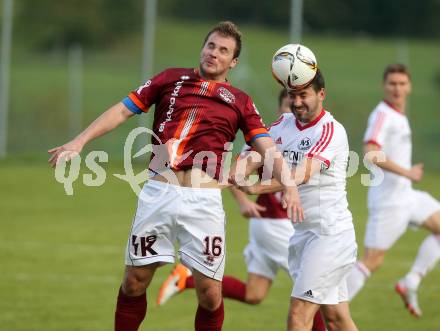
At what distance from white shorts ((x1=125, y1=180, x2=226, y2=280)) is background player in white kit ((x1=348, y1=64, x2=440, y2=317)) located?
11.0 feet

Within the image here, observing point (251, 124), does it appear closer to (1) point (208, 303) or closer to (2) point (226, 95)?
(2) point (226, 95)

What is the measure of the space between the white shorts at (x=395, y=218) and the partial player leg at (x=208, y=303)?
341cm

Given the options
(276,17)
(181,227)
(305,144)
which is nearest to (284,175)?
(305,144)

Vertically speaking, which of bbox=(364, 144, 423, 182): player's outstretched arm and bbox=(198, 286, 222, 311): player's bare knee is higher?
bbox=(364, 144, 423, 182): player's outstretched arm

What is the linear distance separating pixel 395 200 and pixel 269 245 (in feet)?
6.22

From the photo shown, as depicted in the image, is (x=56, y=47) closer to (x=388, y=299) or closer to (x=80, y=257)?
(x=80, y=257)

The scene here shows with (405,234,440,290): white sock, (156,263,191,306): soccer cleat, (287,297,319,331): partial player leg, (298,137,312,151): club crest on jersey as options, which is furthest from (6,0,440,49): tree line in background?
(287,297,319,331): partial player leg

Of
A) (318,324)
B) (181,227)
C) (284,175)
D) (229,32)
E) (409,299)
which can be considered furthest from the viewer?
(409,299)

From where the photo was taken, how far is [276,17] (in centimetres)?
2705

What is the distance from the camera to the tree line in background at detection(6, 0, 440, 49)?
26.8m

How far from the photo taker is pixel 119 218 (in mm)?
17109

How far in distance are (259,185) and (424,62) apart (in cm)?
2162

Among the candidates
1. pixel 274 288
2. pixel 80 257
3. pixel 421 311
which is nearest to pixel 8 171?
pixel 80 257

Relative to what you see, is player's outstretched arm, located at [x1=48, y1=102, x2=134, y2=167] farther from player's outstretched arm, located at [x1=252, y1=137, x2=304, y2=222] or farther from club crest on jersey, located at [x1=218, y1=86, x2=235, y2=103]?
player's outstretched arm, located at [x1=252, y1=137, x2=304, y2=222]
